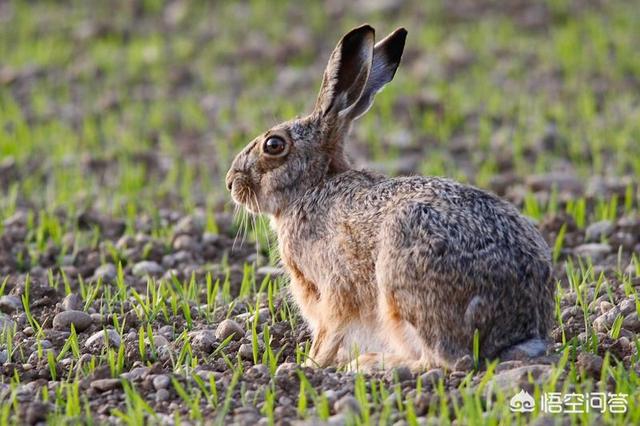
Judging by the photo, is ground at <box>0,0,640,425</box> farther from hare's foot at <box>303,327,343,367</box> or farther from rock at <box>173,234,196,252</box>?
hare's foot at <box>303,327,343,367</box>

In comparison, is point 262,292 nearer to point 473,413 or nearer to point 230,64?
point 473,413

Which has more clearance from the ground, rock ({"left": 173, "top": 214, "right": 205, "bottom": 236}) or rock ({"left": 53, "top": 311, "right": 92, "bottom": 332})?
rock ({"left": 173, "top": 214, "right": 205, "bottom": 236})

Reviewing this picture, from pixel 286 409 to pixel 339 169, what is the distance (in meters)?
1.84

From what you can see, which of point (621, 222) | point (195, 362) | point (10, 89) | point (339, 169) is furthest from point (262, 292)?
point (10, 89)

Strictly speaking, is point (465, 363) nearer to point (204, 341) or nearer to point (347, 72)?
point (204, 341)

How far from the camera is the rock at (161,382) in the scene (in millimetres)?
4910

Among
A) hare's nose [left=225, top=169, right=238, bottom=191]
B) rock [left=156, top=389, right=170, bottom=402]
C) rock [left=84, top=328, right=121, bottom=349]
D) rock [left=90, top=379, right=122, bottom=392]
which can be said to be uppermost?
hare's nose [left=225, top=169, right=238, bottom=191]

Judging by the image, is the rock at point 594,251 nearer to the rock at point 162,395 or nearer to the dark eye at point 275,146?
the dark eye at point 275,146

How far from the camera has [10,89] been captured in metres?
12.3

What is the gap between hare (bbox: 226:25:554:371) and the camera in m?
4.93

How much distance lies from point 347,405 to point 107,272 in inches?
120

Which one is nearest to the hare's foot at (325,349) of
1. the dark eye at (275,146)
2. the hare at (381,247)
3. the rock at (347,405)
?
the hare at (381,247)

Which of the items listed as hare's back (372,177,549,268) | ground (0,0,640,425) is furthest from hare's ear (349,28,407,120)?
hare's back (372,177,549,268)

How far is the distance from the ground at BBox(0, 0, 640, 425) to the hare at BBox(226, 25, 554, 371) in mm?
201
